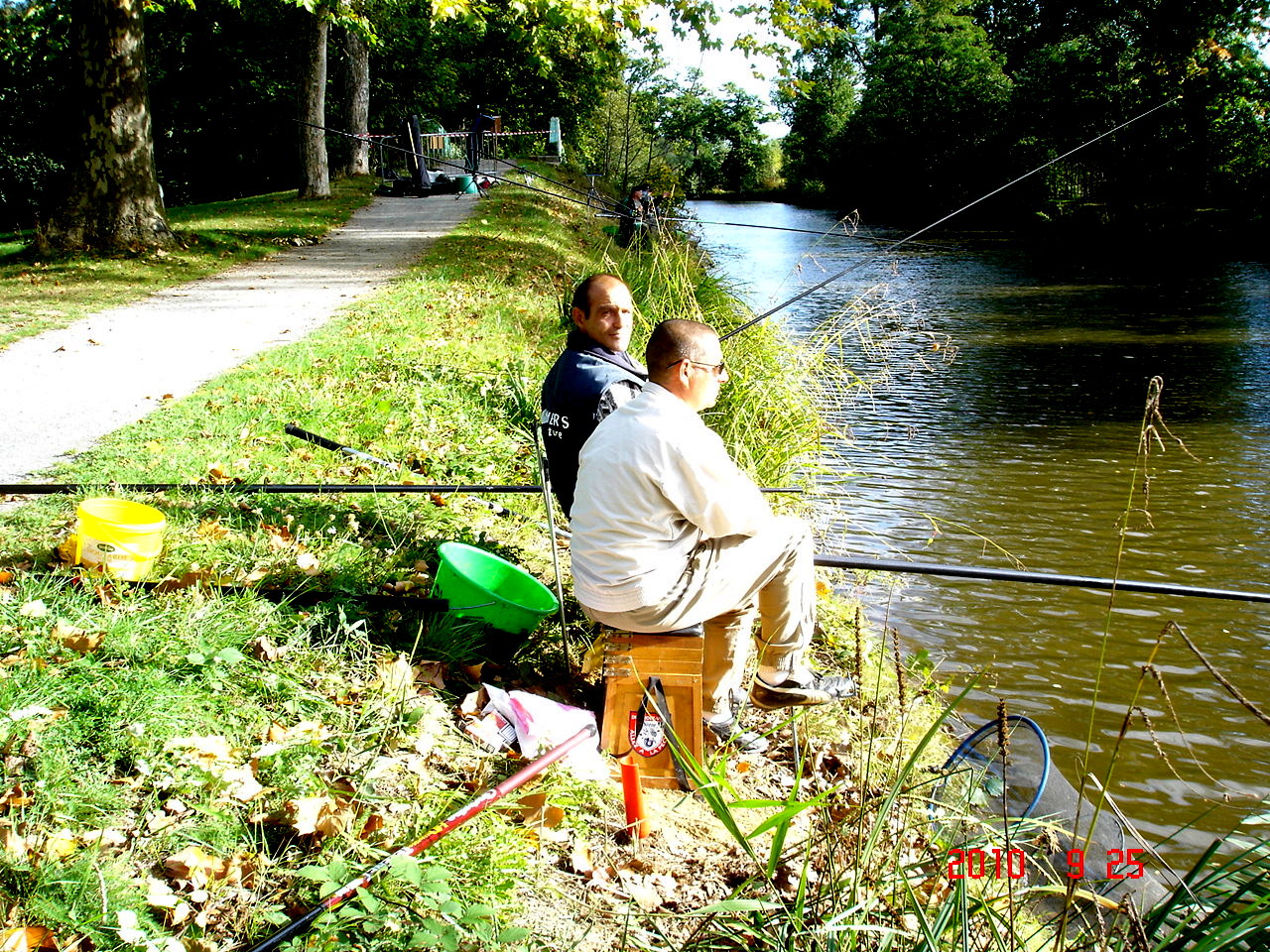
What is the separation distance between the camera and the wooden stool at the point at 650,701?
3016 millimetres

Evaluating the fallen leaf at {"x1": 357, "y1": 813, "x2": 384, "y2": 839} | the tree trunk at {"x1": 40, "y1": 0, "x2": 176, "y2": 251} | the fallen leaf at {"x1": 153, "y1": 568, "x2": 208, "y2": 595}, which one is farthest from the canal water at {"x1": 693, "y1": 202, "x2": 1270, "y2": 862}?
the tree trunk at {"x1": 40, "y1": 0, "x2": 176, "y2": 251}

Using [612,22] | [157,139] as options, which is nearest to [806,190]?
[157,139]

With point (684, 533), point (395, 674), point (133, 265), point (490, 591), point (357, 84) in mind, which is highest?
point (357, 84)

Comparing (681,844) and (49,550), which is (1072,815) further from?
(49,550)

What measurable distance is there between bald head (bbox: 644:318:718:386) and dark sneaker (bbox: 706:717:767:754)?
44.1 inches

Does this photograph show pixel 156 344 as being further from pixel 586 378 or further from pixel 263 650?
Result: pixel 263 650

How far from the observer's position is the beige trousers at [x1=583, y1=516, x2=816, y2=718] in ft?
10.1

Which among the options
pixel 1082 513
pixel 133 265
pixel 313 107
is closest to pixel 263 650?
pixel 1082 513

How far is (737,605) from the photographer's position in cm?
323

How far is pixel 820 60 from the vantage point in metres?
59.9

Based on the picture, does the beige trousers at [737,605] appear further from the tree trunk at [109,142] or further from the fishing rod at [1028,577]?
the tree trunk at [109,142]

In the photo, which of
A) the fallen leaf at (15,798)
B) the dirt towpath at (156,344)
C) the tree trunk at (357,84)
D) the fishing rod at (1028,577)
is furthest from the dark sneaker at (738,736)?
the tree trunk at (357,84)

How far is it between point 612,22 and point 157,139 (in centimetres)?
2040

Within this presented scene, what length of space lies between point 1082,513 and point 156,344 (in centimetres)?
661
